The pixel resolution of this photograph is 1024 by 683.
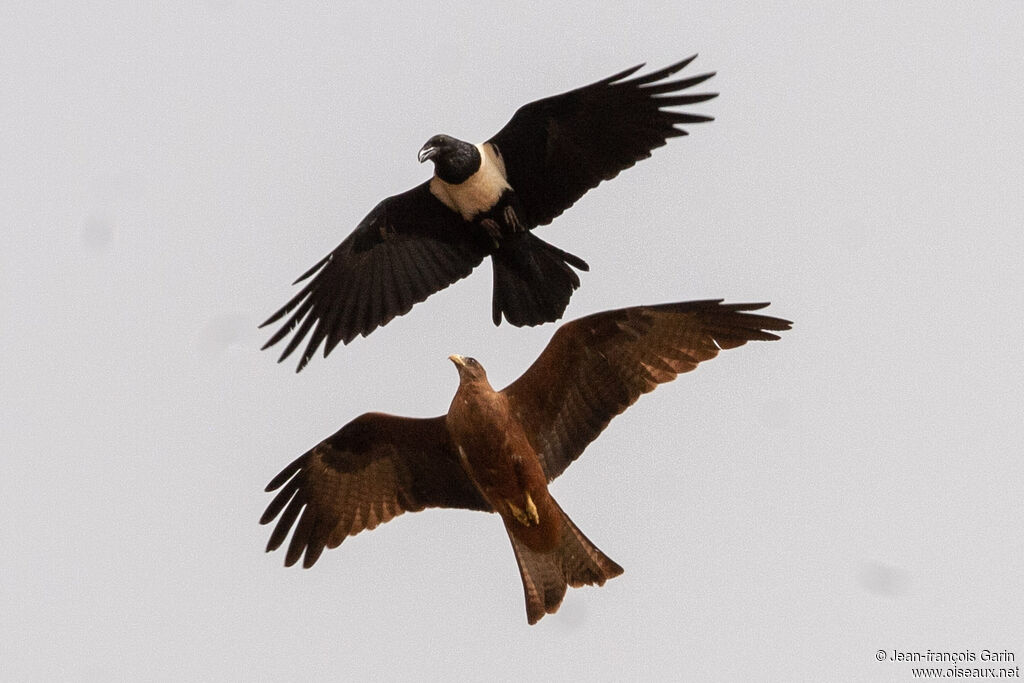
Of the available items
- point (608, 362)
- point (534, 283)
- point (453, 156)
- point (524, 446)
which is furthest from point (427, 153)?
point (524, 446)

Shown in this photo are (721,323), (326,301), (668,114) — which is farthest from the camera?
(326,301)

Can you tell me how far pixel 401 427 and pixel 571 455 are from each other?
4.44 feet

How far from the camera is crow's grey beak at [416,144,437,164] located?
1191cm

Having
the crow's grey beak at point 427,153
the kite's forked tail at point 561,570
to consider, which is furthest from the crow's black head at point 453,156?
the kite's forked tail at point 561,570

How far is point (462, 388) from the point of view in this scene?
10992 mm

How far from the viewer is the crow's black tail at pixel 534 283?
40.0 ft

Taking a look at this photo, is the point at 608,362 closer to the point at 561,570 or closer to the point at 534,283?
the point at 534,283

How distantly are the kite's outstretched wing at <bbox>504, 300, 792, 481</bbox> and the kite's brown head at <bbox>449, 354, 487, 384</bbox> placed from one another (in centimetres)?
28

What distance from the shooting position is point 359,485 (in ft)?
38.6

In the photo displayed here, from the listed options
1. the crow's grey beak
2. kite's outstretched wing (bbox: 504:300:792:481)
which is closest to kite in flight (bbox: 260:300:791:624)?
kite's outstretched wing (bbox: 504:300:792:481)

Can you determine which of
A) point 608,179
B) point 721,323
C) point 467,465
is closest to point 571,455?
point 467,465

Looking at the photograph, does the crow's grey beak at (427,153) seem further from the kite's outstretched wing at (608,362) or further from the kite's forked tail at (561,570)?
the kite's forked tail at (561,570)

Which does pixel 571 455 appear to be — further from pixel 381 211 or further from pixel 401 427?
pixel 381 211

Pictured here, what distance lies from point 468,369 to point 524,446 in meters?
0.72
